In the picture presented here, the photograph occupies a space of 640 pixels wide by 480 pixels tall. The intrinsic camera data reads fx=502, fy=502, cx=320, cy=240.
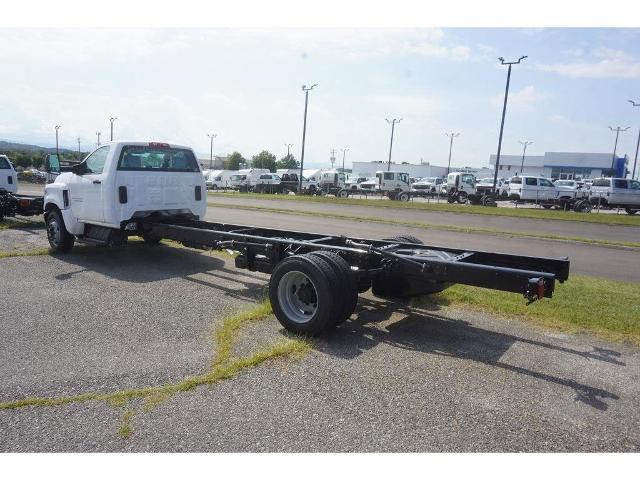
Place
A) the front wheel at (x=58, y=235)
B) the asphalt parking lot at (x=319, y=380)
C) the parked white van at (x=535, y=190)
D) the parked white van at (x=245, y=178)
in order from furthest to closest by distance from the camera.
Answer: the parked white van at (x=245, y=178)
the parked white van at (x=535, y=190)
the front wheel at (x=58, y=235)
the asphalt parking lot at (x=319, y=380)

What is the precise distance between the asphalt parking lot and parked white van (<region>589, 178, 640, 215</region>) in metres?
29.9

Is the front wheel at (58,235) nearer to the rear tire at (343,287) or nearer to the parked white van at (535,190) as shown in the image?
the rear tire at (343,287)

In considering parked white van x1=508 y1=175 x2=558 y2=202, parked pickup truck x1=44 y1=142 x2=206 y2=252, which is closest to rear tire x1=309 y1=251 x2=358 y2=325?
parked pickup truck x1=44 y1=142 x2=206 y2=252

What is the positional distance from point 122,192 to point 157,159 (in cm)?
97

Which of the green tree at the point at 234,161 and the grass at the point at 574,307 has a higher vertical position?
the green tree at the point at 234,161

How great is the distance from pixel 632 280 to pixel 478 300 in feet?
14.7

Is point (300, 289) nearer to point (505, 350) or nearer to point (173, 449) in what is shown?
point (505, 350)

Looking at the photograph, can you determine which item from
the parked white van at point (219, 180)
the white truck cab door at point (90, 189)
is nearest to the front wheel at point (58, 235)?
the white truck cab door at point (90, 189)

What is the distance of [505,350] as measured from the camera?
5133 mm

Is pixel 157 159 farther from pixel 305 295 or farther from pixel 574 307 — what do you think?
pixel 574 307

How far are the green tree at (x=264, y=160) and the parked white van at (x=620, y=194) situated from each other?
299 ft

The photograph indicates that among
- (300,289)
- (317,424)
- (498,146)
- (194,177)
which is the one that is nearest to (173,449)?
(317,424)

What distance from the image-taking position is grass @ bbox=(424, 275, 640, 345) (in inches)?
234

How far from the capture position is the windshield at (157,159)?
8.80 meters
